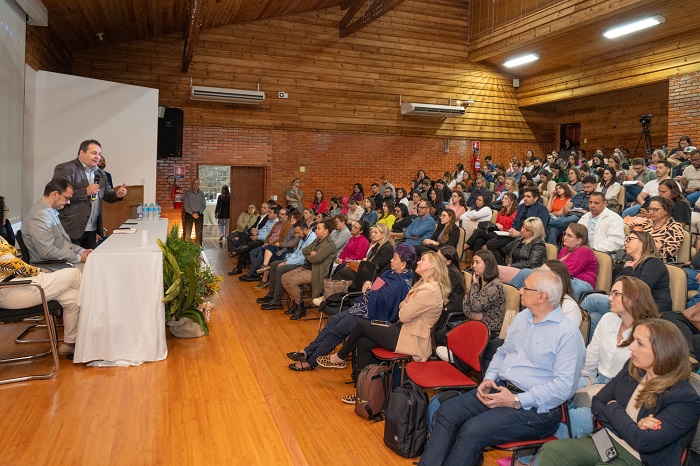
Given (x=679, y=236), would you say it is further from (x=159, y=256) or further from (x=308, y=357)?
(x=159, y=256)

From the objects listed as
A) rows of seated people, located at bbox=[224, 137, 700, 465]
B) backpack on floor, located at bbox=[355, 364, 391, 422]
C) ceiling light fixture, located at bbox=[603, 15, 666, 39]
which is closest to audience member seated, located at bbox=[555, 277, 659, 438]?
rows of seated people, located at bbox=[224, 137, 700, 465]

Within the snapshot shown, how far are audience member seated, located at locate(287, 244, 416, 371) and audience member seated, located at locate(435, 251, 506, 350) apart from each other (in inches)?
16.6

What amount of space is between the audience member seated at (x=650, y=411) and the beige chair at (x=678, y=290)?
1805 mm

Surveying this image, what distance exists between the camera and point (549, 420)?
2.77 metres

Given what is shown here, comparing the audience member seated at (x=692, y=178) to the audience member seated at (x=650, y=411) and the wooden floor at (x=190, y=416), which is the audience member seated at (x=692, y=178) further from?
the audience member seated at (x=650, y=411)

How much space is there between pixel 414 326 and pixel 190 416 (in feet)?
5.16

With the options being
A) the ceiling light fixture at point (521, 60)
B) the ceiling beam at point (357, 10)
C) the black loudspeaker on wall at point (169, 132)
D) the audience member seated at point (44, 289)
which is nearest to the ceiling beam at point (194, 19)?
the black loudspeaker on wall at point (169, 132)

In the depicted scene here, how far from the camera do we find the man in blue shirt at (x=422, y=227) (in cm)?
Result: 779

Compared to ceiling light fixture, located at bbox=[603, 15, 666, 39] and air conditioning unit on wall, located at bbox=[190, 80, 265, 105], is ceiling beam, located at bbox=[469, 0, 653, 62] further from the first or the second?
air conditioning unit on wall, located at bbox=[190, 80, 265, 105]

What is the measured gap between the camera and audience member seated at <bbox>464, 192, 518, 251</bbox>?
7633mm

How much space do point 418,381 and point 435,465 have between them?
60 cm

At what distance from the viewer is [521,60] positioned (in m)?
14.1

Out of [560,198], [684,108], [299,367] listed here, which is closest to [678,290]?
[299,367]

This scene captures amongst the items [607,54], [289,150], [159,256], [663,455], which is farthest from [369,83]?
[663,455]
